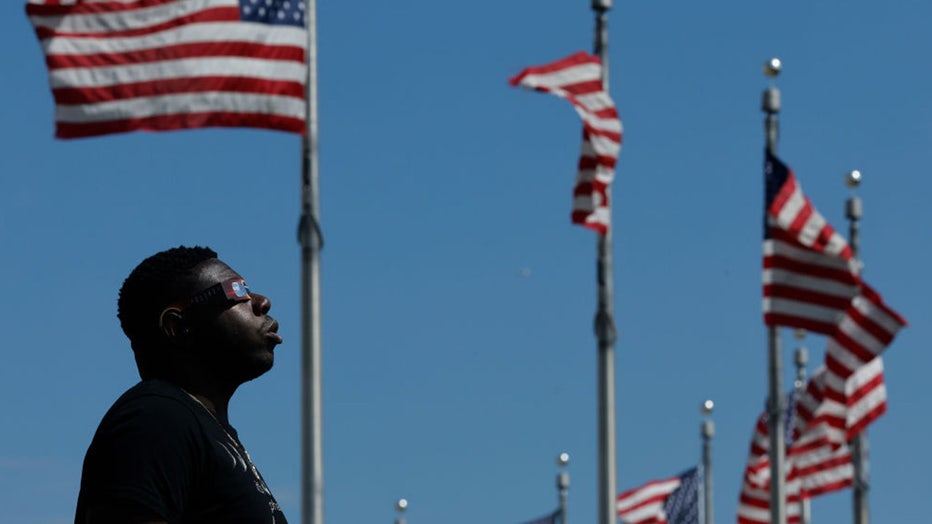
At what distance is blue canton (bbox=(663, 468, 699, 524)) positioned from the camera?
118 feet

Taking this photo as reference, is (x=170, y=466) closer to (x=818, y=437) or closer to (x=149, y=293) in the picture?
(x=149, y=293)

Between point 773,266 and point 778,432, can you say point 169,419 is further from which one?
point 778,432

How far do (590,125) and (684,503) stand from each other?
50.7 ft

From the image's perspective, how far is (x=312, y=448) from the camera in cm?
1808

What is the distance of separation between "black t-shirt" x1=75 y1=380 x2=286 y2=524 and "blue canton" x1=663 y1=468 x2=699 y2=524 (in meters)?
31.3

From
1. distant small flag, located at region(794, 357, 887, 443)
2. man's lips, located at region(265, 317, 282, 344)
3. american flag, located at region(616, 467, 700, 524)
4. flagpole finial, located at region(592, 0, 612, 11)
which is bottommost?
american flag, located at region(616, 467, 700, 524)

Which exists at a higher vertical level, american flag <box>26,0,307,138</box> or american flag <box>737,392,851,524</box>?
american flag <box>26,0,307,138</box>

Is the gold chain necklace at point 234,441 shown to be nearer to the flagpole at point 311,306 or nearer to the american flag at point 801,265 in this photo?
the flagpole at point 311,306

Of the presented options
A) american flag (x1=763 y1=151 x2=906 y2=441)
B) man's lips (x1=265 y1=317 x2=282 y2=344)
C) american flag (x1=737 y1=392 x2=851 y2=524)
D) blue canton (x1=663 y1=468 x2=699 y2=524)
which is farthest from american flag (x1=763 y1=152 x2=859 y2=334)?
man's lips (x1=265 y1=317 x2=282 y2=344)

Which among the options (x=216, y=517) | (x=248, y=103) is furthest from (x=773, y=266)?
(x=216, y=517)

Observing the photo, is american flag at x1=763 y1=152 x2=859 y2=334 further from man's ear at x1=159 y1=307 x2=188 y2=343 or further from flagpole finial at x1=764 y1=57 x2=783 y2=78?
man's ear at x1=159 y1=307 x2=188 y2=343

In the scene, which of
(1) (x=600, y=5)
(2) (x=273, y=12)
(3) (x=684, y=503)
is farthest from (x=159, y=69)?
(3) (x=684, y=503)

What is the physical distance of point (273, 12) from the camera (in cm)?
1733

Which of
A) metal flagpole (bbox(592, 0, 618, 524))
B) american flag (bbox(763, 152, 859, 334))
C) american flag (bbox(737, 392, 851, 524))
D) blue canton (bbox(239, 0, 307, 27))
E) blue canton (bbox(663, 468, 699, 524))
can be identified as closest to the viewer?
blue canton (bbox(239, 0, 307, 27))
